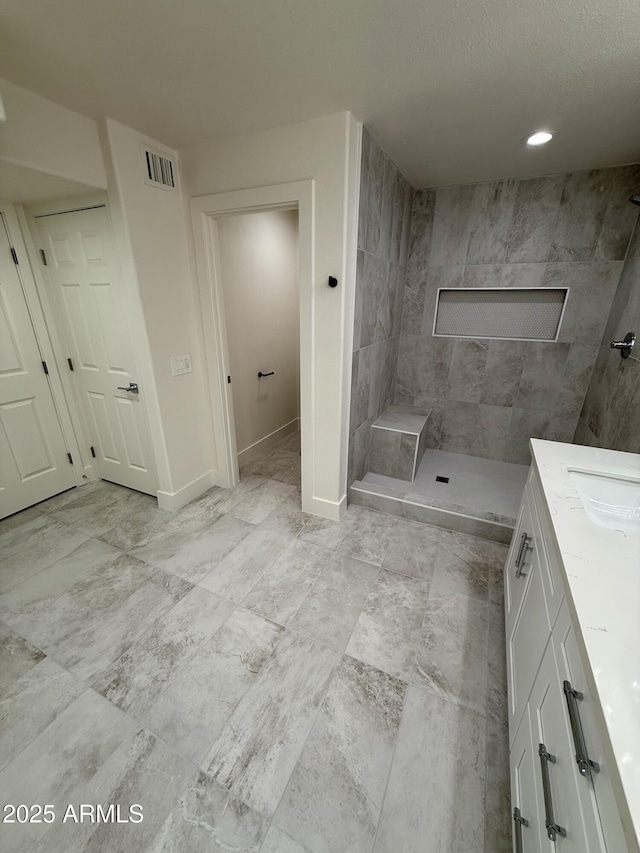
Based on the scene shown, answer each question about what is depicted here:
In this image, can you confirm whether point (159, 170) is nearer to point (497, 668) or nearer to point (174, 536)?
point (174, 536)

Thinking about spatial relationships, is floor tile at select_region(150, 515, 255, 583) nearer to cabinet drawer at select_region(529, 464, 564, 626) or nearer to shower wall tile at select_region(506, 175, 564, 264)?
cabinet drawer at select_region(529, 464, 564, 626)

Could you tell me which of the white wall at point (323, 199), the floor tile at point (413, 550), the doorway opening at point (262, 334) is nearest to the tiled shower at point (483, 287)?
the white wall at point (323, 199)

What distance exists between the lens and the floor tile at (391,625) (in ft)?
5.15

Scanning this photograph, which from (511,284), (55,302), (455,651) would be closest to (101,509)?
(55,302)

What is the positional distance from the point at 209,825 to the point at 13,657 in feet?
3.90

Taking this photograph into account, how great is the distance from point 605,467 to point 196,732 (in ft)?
6.44

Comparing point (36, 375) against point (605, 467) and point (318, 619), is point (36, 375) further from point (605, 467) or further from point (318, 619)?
point (605, 467)

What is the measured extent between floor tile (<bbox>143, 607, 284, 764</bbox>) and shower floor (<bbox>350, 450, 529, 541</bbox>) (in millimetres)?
1246

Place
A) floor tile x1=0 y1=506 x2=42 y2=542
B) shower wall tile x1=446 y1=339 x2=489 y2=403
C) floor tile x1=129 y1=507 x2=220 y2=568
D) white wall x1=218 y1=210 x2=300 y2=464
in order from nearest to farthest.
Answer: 1. floor tile x1=129 y1=507 x2=220 y2=568
2. floor tile x1=0 y1=506 x2=42 y2=542
3. white wall x1=218 y1=210 x2=300 y2=464
4. shower wall tile x1=446 y1=339 x2=489 y2=403

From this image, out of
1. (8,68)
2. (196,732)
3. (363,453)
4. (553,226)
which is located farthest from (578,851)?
(553,226)

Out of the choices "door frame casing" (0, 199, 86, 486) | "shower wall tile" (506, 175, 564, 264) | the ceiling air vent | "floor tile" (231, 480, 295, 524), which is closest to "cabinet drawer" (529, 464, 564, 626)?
"floor tile" (231, 480, 295, 524)

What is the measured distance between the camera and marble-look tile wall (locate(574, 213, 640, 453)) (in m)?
1.88

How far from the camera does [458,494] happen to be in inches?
107

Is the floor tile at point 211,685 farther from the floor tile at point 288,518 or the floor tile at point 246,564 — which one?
the floor tile at point 288,518
